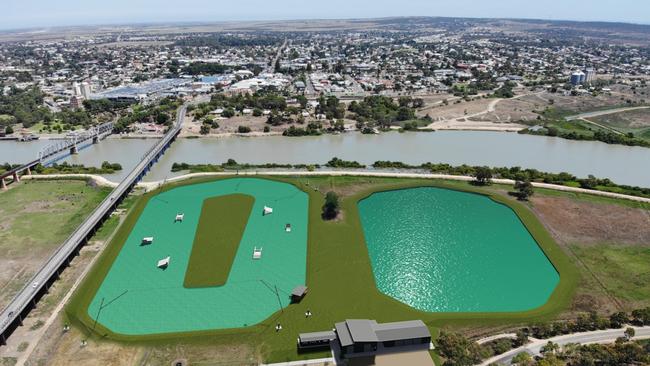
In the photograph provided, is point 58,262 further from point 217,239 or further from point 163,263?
point 217,239

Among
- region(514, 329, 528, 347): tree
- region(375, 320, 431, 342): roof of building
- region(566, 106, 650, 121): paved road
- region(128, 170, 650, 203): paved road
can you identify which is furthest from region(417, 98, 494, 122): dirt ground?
region(375, 320, 431, 342): roof of building

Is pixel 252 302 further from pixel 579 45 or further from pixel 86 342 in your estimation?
pixel 579 45

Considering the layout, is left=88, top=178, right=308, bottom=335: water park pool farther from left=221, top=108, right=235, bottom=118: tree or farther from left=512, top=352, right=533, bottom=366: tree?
left=221, top=108, right=235, bottom=118: tree

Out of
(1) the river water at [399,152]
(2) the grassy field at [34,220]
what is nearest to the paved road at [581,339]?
(1) the river water at [399,152]

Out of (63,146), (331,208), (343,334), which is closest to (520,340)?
(343,334)

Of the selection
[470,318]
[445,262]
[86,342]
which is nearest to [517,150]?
[445,262]

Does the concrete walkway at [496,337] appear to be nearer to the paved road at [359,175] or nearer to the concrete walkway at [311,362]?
the concrete walkway at [311,362]
